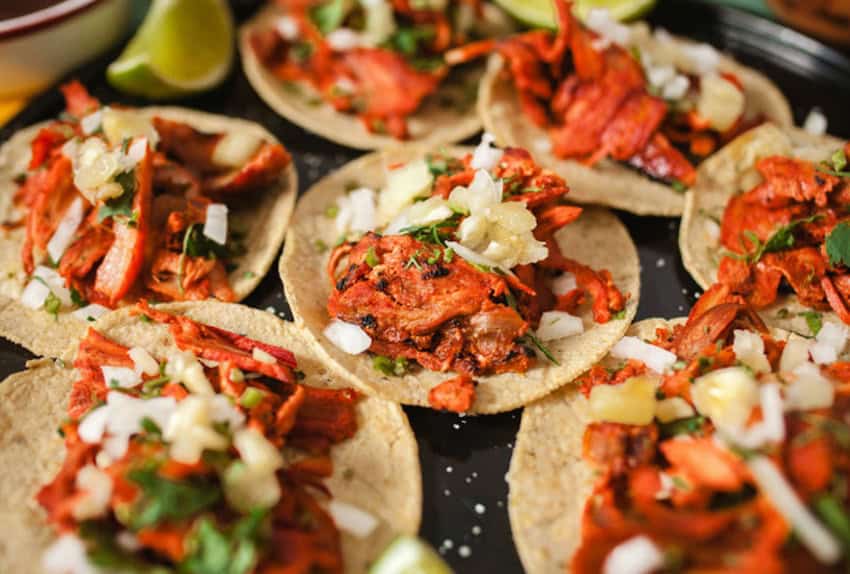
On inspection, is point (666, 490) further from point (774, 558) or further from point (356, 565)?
point (356, 565)

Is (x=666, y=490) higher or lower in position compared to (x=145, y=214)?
lower

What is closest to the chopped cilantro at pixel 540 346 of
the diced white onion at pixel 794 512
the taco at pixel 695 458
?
the taco at pixel 695 458

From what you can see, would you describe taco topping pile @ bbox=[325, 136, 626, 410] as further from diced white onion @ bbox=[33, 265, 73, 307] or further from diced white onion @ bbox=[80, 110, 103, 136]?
diced white onion @ bbox=[80, 110, 103, 136]

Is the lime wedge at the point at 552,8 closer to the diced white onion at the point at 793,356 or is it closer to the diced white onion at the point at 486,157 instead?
the diced white onion at the point at 486,157

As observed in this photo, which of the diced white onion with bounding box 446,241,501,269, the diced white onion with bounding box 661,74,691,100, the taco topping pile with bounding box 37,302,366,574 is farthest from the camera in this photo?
the diced white onion with bounding box 661,74,691,100

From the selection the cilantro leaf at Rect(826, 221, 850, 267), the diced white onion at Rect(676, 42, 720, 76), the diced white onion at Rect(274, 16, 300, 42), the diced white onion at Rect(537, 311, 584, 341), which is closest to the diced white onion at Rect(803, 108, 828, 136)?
the diced white onion at Rect(676, 42, 720, 76)

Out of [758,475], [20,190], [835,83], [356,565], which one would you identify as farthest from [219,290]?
[835,83]
